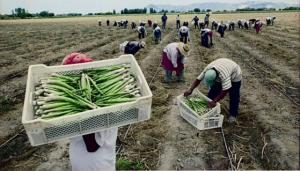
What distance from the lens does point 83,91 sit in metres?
3.31

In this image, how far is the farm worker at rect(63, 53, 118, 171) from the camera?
3055 mm

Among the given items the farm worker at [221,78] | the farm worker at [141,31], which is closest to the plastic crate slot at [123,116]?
the farm worker at [221,78]

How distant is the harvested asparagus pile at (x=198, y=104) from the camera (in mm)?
6480

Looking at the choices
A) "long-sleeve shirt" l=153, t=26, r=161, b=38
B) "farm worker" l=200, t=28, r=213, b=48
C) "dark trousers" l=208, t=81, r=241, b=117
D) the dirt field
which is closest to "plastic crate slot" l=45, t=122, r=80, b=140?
the dirt field

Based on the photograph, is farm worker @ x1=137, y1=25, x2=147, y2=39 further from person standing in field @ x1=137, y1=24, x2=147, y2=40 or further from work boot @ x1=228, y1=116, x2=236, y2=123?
work boot @ x1=228, y1=116, x2=236, y2=123

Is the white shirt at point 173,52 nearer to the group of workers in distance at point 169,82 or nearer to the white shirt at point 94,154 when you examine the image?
the group of workers in distance at point 169,82

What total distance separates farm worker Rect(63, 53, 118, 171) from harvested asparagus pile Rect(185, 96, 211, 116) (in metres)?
3.52

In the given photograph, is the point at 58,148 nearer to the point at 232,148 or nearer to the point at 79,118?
the point at 232,148

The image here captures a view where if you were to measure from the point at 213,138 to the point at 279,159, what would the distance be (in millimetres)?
1328

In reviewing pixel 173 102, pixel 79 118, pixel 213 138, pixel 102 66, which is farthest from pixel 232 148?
pixel 79 118

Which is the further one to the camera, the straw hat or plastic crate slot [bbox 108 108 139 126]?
the straw hat

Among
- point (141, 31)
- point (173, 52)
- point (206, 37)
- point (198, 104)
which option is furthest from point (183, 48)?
point (141, 31)

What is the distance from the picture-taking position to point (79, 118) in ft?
9.22

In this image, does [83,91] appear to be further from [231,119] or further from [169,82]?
[169,82]
